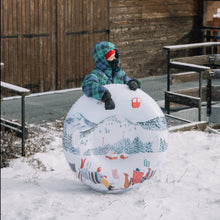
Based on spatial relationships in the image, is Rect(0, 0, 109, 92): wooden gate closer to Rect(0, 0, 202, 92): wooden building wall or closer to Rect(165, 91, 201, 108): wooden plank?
Rect(0, 0, 202, 92): wooden building wall

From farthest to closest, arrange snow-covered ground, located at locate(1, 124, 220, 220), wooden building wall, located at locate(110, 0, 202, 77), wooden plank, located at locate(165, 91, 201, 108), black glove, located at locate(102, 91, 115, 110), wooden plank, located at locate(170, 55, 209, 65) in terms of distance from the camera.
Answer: wooden building wall, located at locate(110, 0, 202, 77), wooden plank, located at locate(170, 55, 209, 65), wooden plank, located at locate(165, 91, 201, 108), black glove, located at locate(102, 91, 115, 110), snow-covered ground, located at locate(1, 124, 220, 220)

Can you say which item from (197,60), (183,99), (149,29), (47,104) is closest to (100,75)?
(183,99)

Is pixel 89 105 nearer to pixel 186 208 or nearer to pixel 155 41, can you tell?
pixel 186 208

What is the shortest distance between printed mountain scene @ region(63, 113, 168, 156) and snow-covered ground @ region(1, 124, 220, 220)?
0.50m

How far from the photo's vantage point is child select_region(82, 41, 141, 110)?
572 cm

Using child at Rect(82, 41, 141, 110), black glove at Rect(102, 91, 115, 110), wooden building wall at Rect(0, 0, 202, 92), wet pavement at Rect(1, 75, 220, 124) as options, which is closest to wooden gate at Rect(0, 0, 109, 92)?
wooden building wall at Rect(0, 0, 202, 92)

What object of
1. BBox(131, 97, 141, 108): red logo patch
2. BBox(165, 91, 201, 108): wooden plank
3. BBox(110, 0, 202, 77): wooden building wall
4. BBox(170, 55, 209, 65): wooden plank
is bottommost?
BBox(165, 91, 201, 108): wooden plank

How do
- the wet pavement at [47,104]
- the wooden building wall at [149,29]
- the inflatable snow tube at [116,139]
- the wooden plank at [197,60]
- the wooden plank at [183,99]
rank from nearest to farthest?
the inflatable snow tube at [116,139]
the wooden plank at [183,99]
the wet pavement at [47,104]
the wooden plank at [197,60]
the wooden building wall at [149,29]

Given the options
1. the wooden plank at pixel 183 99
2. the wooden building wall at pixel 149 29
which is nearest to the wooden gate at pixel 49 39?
the wooden building wall at pixel 149 29

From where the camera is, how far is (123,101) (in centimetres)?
577

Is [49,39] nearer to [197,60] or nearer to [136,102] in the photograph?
[197,60]

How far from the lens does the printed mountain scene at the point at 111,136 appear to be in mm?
5781

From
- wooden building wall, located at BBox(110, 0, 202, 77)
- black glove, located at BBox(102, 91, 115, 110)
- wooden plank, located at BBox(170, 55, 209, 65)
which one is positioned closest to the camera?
black glove, located at BBox(102, 91, 115, 110)

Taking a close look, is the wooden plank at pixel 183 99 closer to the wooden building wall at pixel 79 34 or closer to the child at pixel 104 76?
the wooden building wall at pixel 79 34
